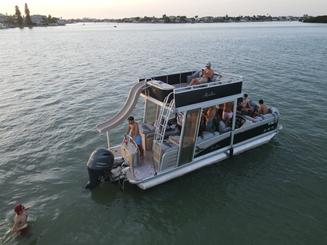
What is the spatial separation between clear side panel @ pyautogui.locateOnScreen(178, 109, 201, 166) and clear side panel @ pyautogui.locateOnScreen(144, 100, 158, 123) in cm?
222

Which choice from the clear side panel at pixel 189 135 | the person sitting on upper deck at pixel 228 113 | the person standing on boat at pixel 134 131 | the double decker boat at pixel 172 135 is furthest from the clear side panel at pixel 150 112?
the person sitting on upper deck at pixel 228 113

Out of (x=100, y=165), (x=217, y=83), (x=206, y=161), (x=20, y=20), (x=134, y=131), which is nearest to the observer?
(x=100, y=165)

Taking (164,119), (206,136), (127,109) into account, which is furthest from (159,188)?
(127,109)

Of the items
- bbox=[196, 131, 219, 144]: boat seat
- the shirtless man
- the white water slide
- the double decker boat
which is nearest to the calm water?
the shirtless man

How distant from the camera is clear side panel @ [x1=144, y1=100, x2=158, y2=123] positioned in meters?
13.8

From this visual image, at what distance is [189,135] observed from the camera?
12.5m

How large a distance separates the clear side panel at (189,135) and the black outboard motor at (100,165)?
282 centimetres

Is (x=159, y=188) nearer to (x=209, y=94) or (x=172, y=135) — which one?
(x=172, y=135)

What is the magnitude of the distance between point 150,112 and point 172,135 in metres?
1.56

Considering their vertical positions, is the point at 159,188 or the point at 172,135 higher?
the point at 172,135

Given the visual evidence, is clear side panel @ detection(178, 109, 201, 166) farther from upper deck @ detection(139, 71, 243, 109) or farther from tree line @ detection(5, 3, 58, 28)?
tree line @ detection(5, 3, 58, 28)

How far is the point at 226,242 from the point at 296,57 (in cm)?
3552

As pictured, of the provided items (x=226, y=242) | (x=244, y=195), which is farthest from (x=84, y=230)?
(x=244, y=195)

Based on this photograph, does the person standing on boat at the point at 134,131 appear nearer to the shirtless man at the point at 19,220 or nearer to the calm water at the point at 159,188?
the calm water at the point at 159,188
